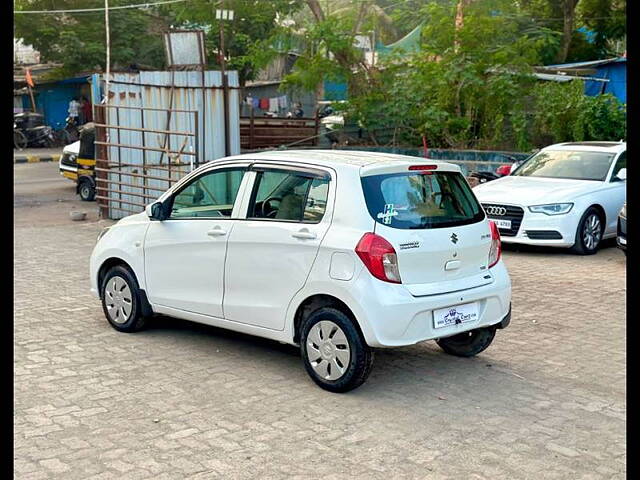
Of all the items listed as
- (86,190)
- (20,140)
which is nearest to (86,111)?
(20,140)

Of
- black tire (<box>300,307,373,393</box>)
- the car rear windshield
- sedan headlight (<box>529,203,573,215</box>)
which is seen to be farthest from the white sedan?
black tire (<box>300,307,373,393</box>)

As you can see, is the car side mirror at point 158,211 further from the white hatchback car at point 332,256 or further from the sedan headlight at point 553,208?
the sedan headlight at point 553,208

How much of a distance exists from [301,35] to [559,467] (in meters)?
17.1

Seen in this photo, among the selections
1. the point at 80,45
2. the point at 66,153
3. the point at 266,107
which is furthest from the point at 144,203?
the point at 266,107

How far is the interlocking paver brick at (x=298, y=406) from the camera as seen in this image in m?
4.58

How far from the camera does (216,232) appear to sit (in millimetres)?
6457

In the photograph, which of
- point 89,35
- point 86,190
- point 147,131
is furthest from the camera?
point 89,35

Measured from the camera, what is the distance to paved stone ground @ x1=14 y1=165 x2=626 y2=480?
458 centimetres

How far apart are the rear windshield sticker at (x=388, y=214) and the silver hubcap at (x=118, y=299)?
107 inches

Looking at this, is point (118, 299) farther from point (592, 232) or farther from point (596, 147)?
point (596, 147)

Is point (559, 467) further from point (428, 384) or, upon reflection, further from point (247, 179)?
point (247, 179)

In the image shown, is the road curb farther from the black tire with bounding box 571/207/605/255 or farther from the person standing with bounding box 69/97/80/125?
the black tire with bounding box 571/207/605/255

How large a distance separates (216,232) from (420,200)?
167 cm


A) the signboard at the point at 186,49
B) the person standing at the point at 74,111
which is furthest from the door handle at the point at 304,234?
the person standing at the point at 74,111
